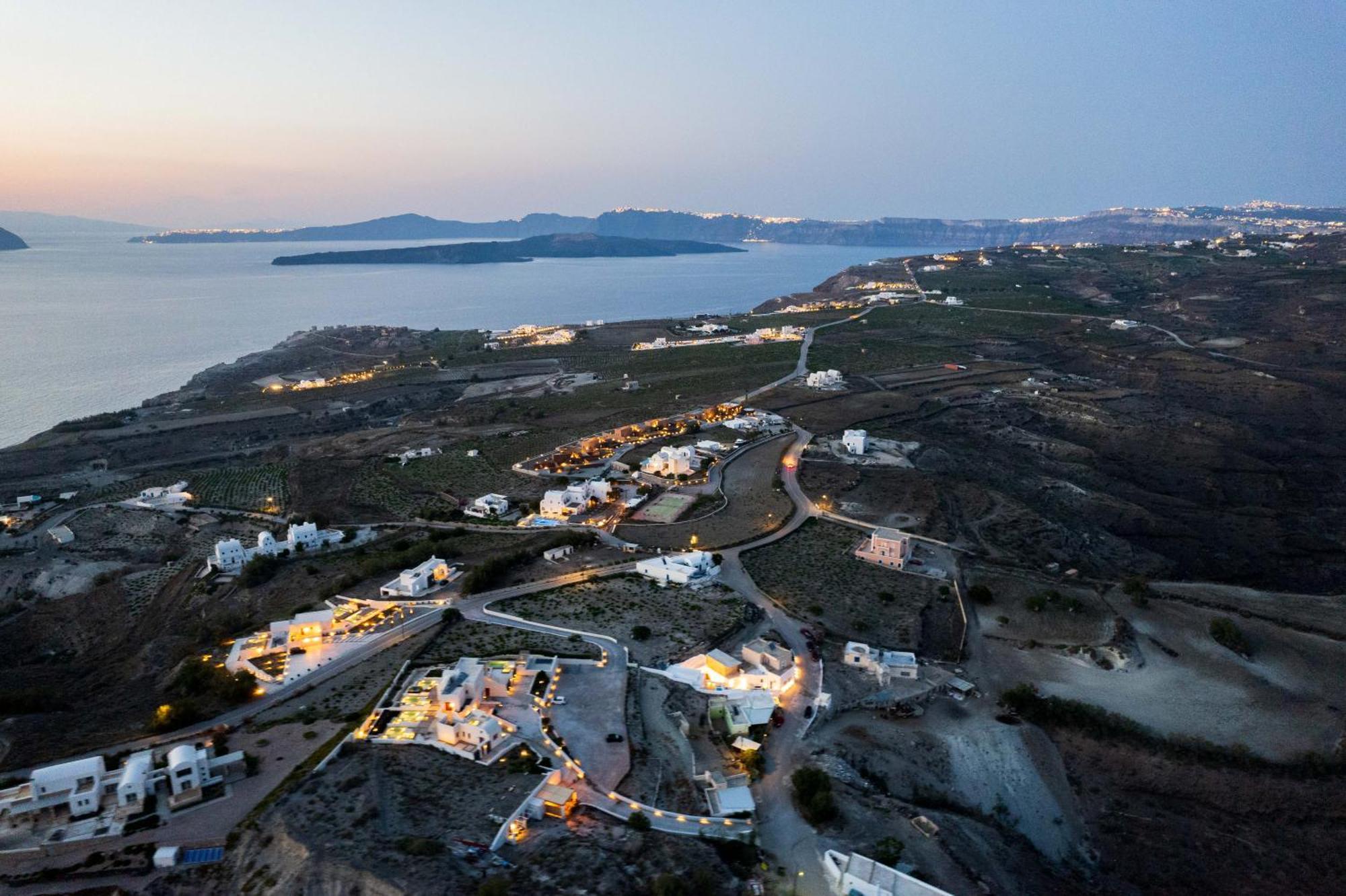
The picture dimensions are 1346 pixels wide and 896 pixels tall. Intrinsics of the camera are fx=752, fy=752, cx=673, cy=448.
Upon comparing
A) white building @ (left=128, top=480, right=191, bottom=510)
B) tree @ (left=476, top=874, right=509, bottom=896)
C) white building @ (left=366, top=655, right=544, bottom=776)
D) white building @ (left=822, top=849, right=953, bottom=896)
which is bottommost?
white building @ (left=128, top=480, right=191, bottom=510)

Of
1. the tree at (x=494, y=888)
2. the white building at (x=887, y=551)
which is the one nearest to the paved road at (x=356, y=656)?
the white building at (x=887, y=551)

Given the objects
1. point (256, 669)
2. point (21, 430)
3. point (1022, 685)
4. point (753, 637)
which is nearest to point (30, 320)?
point (21, 430)

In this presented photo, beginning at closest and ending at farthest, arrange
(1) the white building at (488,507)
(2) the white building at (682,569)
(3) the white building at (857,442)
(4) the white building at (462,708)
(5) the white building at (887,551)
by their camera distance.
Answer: (4) the white building at (462,708) → (2) the white building at (682,569) → (5) the white building at (887,551) → (1) the white building at (488,507) → (3) the white building at (857,442)

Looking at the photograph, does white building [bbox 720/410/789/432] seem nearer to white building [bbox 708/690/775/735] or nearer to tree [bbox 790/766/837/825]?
white building [bbox 708/690/775/735]

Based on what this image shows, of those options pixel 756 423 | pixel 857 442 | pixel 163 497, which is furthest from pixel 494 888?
pixel 163 497

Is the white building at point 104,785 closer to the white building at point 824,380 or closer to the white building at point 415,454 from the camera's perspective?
the white building at point 415,454

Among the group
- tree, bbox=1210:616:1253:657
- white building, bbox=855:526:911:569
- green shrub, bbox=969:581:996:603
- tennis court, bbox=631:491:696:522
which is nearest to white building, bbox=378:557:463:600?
tennis court, bbox=631:491:696:522

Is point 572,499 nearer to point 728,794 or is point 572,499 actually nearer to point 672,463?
point 672,463
